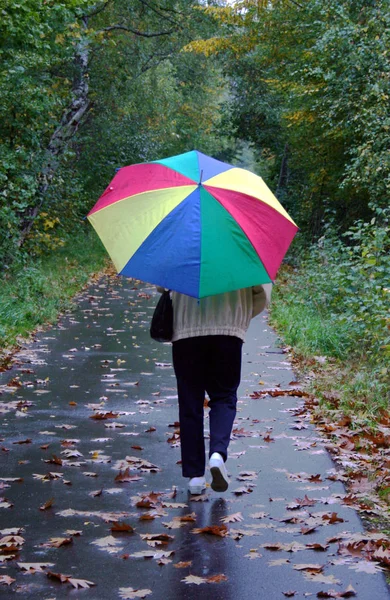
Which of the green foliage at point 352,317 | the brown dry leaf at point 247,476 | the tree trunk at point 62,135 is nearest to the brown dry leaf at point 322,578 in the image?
the brown dry leaf at point 247,476

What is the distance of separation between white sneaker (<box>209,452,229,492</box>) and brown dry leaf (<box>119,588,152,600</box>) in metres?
1.15

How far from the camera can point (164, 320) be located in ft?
17.0

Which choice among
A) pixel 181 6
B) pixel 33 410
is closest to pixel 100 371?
pixel 33 410

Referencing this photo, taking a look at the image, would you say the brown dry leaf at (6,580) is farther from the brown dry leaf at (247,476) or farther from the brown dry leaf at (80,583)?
the brown dry leaf at (247,476)

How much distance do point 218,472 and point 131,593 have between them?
1.20 m

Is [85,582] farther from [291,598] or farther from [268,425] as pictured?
[268,425]

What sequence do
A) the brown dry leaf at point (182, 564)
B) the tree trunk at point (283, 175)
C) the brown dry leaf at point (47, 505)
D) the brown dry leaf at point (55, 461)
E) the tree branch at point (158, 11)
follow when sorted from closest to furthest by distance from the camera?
1. the brown dry leaf at point (182, 564)
2. the brown dry leaf at point (47, 505)
3. the brown dry leaf at point (55, 461)
4. the tree branch at point (158, 11)
5. the tree trunk at point (283, 175)

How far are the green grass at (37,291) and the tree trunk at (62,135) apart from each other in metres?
1.30

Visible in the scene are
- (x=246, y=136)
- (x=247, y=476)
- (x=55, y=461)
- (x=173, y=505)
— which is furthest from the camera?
(x=246, y=136)

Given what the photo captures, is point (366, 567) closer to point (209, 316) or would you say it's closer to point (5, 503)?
point (209, 316)

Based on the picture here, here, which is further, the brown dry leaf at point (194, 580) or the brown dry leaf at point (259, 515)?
the brown dry leaf at point (259, 515)

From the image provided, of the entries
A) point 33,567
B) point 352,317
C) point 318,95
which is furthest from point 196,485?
point 318,95

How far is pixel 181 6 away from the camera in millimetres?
24641

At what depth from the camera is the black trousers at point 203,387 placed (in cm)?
522
